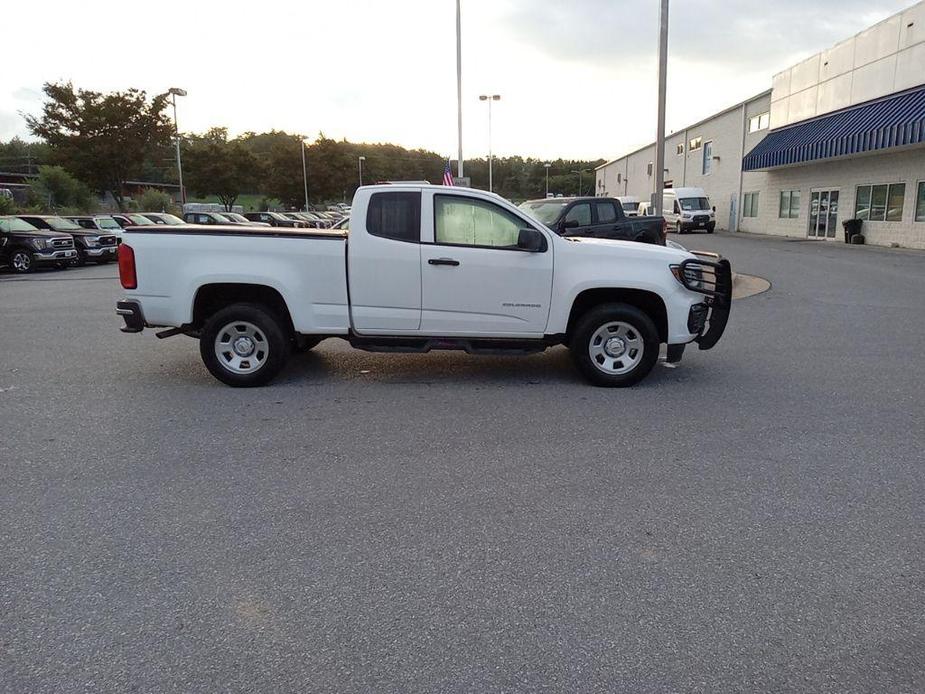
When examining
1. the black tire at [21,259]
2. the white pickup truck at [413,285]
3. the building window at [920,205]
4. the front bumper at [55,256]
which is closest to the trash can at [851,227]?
the building window at [920,205]

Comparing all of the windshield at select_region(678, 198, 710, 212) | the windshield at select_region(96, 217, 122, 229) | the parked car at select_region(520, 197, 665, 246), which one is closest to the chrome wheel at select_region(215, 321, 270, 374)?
the parked car at select_region(520, 197, 665, 246)

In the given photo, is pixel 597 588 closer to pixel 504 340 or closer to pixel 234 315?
pixel 504 340

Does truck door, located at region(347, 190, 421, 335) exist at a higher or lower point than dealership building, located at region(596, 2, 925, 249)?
lower

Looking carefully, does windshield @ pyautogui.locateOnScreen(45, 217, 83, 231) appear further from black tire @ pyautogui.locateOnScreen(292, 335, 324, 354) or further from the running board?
the running board

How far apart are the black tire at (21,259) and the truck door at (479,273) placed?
1914 cm

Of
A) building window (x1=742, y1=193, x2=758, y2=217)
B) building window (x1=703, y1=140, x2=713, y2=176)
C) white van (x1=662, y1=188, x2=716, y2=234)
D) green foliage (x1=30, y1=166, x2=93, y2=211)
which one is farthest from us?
building window (x1=703, y1=140, x2=713, y2=176)

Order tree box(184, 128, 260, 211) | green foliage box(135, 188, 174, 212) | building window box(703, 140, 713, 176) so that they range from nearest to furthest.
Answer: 1. building window box(703, 140, 713, 176)
2. green foliage box(135, 188, 174, 212)
3. tree box(184, 128, 260, 211)

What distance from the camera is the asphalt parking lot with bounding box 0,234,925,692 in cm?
289

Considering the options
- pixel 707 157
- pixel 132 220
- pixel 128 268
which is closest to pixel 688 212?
pixel 707 157

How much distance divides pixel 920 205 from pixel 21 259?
30.3 meters

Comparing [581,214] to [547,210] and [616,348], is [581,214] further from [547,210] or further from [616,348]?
[616,348]

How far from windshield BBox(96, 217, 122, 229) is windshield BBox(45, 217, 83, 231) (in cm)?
161

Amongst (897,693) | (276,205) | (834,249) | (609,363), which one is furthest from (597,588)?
(276,205)

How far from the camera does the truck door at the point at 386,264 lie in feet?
23.0
